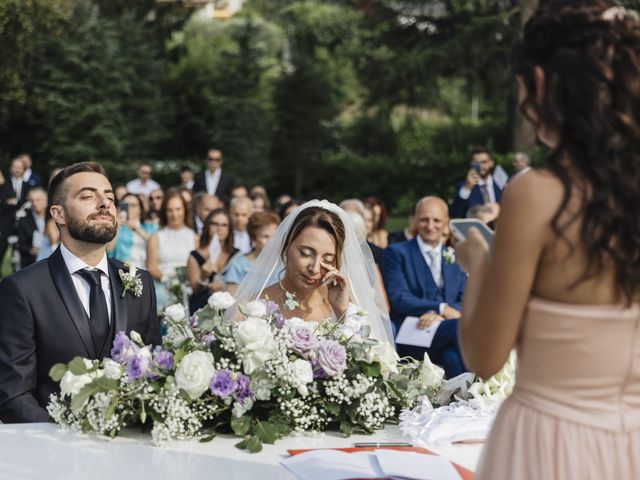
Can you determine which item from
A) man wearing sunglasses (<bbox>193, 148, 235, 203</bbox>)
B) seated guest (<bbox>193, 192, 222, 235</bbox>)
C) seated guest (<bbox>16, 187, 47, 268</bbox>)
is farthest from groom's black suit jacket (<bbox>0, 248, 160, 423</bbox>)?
man wearing sunglasses (<bbox>193, 148, 235, 203</bbox>)

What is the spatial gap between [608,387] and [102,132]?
2704 centimetres

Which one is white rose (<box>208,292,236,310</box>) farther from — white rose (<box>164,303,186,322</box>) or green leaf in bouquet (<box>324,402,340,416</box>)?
green leaf in bouquet (<box>324,402,340,416</box>)

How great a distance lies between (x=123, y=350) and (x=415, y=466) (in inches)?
43.0

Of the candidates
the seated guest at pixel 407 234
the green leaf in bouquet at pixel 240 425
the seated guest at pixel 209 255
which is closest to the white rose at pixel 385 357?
the green leaf in bouquet at pixel 240 425

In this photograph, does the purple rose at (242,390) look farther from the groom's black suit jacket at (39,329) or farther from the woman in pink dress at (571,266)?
the woman in pink dress at (571,266)

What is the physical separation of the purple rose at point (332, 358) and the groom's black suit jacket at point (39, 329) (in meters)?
1.26

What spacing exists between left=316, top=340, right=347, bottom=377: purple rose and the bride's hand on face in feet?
3.62

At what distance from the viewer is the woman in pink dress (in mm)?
1951

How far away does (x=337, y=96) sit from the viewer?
32812 mm

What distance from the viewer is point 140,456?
295 centimetres

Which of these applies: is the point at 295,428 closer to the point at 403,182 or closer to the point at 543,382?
the point at 543,382

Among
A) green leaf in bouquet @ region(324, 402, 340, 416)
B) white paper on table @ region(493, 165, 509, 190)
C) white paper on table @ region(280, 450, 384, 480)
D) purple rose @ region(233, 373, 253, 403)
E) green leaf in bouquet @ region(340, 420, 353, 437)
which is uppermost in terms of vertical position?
white paper on table @ region(493, 165, 509, 190)

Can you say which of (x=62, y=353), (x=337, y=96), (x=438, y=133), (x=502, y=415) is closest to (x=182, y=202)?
(x=62, y=353)

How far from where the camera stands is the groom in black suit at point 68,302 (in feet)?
12.8
